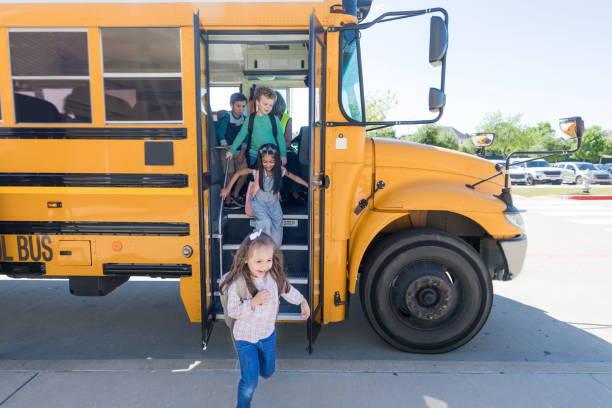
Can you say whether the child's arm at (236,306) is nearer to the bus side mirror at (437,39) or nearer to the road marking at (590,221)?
the bus side mirror at (437,39)

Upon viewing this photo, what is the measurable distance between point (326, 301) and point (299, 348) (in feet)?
1.76

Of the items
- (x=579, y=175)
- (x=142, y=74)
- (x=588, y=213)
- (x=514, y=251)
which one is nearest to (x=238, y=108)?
(x=142, y=74)

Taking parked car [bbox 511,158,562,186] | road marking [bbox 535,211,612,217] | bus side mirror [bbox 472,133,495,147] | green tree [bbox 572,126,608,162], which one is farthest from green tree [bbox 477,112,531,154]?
bus side mirror [bbox 472,133,495,147]

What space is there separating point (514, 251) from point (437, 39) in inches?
69.7

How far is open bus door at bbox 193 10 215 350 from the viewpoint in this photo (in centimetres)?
277

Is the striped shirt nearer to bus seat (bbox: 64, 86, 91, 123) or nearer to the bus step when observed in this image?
the bus step

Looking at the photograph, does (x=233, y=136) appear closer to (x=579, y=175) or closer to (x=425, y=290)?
(x=425, y=290)

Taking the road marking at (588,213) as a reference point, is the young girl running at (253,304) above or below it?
above

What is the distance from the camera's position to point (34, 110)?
3014 millimetres

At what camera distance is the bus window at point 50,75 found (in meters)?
2.95

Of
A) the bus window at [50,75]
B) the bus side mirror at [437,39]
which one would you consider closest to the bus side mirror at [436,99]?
the bus side mirror at [437,39]

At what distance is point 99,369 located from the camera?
9.45 feet

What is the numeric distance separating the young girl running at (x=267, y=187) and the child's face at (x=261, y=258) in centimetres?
123

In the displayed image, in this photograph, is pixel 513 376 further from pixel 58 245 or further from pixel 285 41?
pixel 58 245
